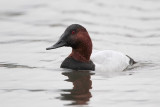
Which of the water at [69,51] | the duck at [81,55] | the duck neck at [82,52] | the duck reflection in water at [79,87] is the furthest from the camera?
the duck neck at [82,52]

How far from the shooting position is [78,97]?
8.62m

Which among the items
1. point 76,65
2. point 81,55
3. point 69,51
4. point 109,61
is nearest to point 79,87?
point 76,65

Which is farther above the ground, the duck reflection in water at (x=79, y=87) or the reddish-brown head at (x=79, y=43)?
the reddish-brown head at (x=79, y=43)

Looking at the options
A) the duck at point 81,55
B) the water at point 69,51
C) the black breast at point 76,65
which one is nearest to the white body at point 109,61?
the duck at point 81,55

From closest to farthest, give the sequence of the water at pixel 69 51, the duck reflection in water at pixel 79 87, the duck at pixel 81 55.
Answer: the duck reflection in water at pixel 79 87
the water at pixel 69 51
the duck at pixel 81 55

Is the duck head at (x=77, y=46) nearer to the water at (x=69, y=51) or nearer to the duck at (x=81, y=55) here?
the duck at (x=81, y=55)

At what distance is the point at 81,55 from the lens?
35.7ft

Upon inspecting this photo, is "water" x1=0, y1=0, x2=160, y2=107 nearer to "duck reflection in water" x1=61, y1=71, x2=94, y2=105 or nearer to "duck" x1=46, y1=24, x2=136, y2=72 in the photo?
"duck reflection in water" x1=61, y1=71, x2=94, y2=105

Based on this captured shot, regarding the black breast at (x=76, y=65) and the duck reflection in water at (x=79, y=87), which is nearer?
the duck reflection in water at (x=79, y=87)

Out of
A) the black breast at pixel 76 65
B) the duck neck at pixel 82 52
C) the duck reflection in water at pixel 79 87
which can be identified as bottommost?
the duck reflection in water at pixel 79 87

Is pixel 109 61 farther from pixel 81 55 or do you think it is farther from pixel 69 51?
pixel 69 51

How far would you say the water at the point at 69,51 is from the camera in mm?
8633

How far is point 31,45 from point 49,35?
1.18 m

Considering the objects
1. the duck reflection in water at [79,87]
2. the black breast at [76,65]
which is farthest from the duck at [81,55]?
the duck reflection in water at [79,87]
